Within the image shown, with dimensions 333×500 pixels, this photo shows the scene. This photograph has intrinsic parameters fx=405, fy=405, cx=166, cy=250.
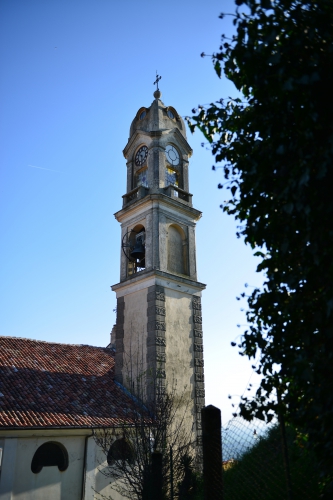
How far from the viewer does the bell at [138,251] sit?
16.2 m

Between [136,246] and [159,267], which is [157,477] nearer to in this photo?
[159,267]

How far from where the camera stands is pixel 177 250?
651 inches

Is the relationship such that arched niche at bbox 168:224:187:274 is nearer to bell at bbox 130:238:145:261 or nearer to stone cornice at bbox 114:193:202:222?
stone cornice at bbox 114:193:202:222

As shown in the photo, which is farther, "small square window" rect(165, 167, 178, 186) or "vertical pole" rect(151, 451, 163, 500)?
"small square window" rect(165, 167, 178, 186)

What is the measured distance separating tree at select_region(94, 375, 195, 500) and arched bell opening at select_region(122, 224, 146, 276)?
4547 millimetres

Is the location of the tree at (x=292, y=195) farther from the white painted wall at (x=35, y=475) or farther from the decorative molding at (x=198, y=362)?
the decorative molding at (x=198, y=362)

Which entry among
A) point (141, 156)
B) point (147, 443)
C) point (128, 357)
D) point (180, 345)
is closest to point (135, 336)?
point (128, 357)

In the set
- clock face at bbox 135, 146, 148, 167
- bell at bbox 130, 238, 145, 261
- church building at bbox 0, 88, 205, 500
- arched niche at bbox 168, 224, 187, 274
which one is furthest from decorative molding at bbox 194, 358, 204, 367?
clock face at bbox 135, 146, 148, 167

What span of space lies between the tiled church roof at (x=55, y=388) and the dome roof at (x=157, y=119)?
10.1m

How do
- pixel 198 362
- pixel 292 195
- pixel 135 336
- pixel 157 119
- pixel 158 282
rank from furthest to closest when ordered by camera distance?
pixel 157 119
pixel 198 362
pixel 135 336
pixel 158 282
pixel 292 195

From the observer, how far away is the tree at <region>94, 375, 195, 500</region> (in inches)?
368

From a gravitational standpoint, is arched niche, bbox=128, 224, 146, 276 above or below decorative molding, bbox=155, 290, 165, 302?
above

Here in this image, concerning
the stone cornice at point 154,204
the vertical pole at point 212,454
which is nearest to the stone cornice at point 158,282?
the stone cornice at point 154,204

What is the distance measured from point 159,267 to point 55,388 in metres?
5.48
